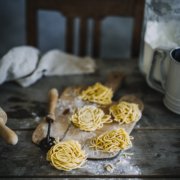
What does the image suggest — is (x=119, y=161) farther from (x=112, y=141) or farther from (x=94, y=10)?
(x=94, y=10)

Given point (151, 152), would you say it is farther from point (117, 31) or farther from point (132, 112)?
point (117, 31)

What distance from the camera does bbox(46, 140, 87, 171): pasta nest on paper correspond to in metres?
0.80

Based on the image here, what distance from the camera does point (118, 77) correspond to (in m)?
1.14

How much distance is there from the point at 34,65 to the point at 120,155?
435 mm

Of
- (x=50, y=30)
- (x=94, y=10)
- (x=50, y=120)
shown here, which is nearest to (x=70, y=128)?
(x=50, y=120)

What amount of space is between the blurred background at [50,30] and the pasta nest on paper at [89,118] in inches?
35.5

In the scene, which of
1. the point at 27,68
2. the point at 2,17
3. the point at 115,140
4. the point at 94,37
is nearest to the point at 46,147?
the point at 115,140

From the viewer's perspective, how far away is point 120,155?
0.85 metres

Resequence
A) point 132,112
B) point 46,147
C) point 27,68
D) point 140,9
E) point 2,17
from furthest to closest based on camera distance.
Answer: point 2,17, point 140,9, point 27,68, point 132,112, point 46,147

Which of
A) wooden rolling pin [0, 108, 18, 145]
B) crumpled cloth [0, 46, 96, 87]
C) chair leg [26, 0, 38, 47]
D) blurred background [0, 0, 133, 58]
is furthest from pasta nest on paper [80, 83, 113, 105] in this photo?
blurred background [0, 0, 133, 58]

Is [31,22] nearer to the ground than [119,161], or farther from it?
farther from it

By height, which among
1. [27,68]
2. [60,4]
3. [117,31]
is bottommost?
[117,31]

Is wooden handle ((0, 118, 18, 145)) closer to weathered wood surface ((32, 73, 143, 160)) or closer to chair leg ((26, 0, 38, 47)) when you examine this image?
weathered wood surface ((32, 73, 143, 160))

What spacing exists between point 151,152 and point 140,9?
0.61 metres
